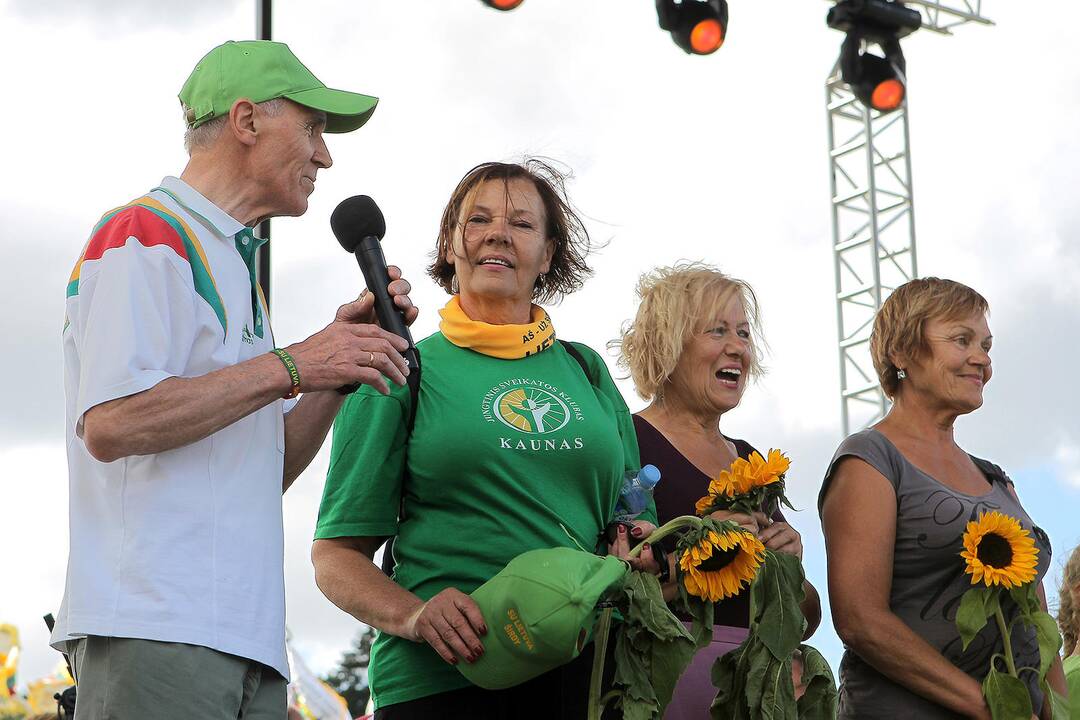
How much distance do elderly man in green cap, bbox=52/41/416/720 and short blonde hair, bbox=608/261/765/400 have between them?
1.33m

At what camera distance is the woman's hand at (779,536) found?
2.96 meters

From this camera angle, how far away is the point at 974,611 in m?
3.31

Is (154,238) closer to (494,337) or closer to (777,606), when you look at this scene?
(494,337)

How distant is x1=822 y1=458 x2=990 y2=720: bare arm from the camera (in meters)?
3.38

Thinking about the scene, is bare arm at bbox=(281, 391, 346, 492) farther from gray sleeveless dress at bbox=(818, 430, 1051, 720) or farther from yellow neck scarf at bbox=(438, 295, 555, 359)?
gray sleeveless dress at bbox=(818, 430, 1051, 720)

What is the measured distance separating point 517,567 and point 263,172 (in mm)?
849

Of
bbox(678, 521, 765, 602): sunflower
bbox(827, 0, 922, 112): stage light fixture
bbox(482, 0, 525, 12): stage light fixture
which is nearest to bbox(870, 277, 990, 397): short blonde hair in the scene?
bbox(678, 521, 765, 602): sunflower

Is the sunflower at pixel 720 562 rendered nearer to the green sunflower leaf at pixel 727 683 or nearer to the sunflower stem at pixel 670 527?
the sunflower stem at pixel 670 527

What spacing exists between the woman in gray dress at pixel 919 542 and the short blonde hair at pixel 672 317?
444 millimetres

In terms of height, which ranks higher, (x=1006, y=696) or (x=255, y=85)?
(x=255, y=85)

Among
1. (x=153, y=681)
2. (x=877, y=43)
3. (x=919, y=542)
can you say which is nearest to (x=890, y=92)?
(x=877, y=43)

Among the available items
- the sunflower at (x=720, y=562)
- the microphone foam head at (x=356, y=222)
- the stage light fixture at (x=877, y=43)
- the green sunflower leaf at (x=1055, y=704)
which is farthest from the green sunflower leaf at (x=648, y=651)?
the stage light fixture at (x=877, y=43)

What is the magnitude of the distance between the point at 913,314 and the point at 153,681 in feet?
8.09

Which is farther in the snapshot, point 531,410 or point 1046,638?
point 1046,638
